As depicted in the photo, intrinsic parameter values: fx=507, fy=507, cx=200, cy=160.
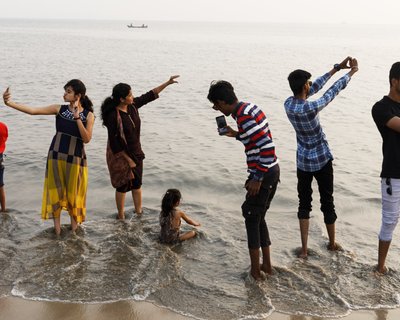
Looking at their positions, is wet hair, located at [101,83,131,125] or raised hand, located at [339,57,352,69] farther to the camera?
wet hair, located at [101,83,131,125]

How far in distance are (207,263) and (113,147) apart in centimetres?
192

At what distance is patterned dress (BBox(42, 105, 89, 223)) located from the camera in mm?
5781

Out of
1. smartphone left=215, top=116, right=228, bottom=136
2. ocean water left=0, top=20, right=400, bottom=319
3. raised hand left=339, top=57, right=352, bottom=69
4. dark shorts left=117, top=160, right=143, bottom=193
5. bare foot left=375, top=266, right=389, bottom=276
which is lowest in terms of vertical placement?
ocean water left=0, top=20, right=400, bottom=319

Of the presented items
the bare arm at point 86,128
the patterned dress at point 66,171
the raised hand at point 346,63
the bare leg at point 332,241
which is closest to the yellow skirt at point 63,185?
the patterned dress at point 66,171

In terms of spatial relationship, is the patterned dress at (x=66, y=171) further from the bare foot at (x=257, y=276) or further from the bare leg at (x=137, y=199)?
the bare foot at (x=257, y=276)

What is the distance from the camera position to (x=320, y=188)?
5461 millimetres

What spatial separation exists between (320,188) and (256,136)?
53.6 inches

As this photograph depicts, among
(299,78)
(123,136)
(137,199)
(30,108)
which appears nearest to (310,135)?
(299,78)

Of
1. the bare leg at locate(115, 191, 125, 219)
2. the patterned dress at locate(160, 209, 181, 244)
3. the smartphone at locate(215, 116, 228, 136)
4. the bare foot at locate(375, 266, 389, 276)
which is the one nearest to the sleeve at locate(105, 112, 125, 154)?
the bare leg at locate(115, 191, 125, 219)

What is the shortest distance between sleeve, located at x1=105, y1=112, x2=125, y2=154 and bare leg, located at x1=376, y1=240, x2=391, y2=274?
10.7ft

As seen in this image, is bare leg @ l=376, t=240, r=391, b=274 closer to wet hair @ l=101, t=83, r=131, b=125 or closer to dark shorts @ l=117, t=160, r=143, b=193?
dark shorts @ l=117, t=160, r=143, b=193

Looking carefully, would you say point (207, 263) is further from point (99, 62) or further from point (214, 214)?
point (99, 62)

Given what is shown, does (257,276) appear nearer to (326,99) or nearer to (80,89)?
(326,99)

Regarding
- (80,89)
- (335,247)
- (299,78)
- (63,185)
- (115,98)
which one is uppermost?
(299,78)
